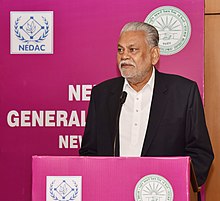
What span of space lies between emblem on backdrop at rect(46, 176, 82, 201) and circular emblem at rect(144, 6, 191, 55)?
158 cm

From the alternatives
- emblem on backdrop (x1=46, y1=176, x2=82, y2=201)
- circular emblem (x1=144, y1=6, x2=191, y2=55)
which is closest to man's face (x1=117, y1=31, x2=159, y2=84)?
circular emblem (x1=144, y1=6, x2=191, y2=55)

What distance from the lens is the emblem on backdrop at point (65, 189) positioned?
1732 millimetres

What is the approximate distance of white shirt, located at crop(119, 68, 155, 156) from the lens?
2463mm

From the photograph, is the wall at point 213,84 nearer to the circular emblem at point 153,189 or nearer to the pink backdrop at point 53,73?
the pink backdrop at point 53,73

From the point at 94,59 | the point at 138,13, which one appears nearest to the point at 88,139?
the point at 94,59

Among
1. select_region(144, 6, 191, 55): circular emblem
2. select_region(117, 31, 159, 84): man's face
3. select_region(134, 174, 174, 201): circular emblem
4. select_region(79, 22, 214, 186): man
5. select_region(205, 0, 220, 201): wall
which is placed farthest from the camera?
select_region(205, 0, 220, 201): wall

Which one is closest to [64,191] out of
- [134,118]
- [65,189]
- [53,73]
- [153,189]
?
[65,189]

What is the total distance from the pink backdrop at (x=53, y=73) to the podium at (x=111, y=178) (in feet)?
4.78

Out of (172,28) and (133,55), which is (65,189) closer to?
(133,55)

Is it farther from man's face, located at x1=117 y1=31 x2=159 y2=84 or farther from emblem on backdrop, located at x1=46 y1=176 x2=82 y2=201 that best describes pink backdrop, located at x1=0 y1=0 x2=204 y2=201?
emblem on backdrop, located at x1=46 y1=176 x2=82 y2=201

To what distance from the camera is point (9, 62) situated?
3.26 m

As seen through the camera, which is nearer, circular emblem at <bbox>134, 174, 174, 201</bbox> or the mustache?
circular emblem at <bbox>134, 174, 174, 201</bbox>

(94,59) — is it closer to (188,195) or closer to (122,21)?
(122,21)

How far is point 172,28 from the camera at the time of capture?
3150 mm
